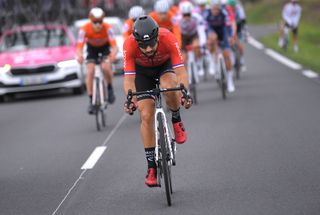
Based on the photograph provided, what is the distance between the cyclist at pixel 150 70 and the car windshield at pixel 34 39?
43.3 feet

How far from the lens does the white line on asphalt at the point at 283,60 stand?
25784 mm

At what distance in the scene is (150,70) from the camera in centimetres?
960

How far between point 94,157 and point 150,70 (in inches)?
117

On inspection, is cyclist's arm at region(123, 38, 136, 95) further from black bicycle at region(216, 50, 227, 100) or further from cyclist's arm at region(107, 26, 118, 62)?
black bicycle at region(216, 50, 227, 100)

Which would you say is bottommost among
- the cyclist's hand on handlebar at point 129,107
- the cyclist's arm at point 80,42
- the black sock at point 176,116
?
the cyclist's arm at point 80,42

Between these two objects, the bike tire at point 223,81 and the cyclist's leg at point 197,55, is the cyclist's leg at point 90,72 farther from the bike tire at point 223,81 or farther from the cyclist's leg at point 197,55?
the bike tire at point 223,81

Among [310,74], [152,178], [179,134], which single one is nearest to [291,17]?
[310,74]

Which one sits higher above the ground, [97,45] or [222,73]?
[97,45]

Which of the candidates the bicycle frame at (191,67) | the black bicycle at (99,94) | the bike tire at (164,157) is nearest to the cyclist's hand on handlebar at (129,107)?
the bike tire at (164,157)

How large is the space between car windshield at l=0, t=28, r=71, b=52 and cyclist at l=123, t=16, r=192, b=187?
43.3 ft

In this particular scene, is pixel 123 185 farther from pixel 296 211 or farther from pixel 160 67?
pixel 296 211

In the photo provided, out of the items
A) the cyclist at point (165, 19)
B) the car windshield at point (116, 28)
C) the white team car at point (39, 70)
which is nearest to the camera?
the cyclist at point (165, 19)

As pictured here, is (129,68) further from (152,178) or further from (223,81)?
(223,81)

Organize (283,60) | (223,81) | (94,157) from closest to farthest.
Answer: (94,157), (223,81), (283,60)
